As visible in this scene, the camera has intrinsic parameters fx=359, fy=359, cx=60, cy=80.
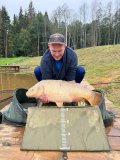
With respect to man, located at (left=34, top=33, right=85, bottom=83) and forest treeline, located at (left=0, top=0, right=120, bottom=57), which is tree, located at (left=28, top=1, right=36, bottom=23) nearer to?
forest treeline, located at (left=0, top=0, right=120, bottom=57)

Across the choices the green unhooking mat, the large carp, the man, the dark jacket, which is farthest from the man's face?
the green unhooking mat

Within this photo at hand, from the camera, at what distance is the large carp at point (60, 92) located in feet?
11.3

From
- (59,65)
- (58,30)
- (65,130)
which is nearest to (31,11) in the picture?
(58,30)

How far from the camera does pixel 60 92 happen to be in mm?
3434

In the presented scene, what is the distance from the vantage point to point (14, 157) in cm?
263

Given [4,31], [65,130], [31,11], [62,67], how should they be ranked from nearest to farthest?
1. [65,130]
2. [62,67]
3. [4,31]
4. [31,11]

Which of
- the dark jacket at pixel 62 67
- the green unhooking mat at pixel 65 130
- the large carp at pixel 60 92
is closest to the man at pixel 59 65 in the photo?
the dark jacket at pixel 62 67

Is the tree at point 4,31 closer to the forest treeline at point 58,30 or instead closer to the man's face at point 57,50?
the forest treeline at point 58,30

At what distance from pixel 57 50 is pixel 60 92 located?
0.48 metres

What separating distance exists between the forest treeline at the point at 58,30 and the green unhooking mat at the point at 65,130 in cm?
4440

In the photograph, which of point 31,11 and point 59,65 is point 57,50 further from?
point 31,11

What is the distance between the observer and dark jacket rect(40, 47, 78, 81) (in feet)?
12.7

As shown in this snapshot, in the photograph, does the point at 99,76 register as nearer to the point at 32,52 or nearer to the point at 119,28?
the point at 32,52

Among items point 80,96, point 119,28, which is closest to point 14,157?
point 80,96
